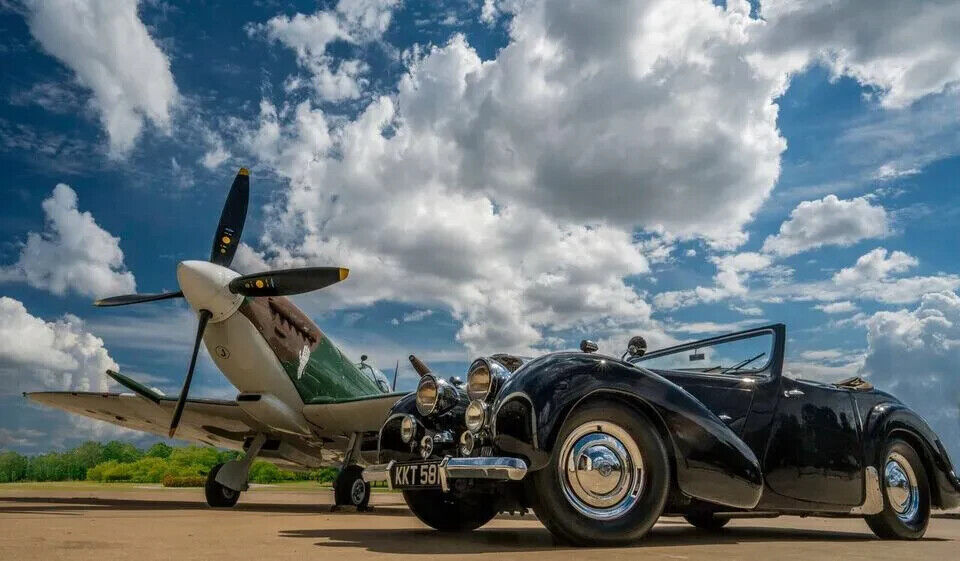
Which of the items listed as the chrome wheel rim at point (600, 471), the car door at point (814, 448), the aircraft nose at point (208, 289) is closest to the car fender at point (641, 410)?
the chrome wheel rim at point (600, 471)

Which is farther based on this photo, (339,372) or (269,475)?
(269,475)

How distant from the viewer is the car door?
4.58 meters

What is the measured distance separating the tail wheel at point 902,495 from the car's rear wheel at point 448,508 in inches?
116

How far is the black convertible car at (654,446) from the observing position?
3510 mm

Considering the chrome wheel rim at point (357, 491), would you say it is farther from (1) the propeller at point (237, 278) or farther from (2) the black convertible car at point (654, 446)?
(2) the black convertible car at point (654, 446)

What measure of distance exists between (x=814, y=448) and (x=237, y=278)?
9523 millimetres

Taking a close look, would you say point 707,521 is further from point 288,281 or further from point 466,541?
point 288,281

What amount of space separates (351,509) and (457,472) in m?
7.57

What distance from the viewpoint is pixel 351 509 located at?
10.4 m

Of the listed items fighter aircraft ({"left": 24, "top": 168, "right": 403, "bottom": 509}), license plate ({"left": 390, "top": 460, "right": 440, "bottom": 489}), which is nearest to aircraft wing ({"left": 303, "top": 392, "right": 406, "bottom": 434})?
fighter aircraft ({"left": 24, "top": 168, "right": 403, "bottom": 509})

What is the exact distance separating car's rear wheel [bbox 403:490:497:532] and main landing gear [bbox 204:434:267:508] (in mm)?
7897

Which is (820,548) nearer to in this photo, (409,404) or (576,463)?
(576,463)

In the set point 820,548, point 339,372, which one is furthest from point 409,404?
point 339,372

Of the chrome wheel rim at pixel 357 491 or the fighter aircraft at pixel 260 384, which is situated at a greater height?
the fighter aircraft at pixel 260 384
